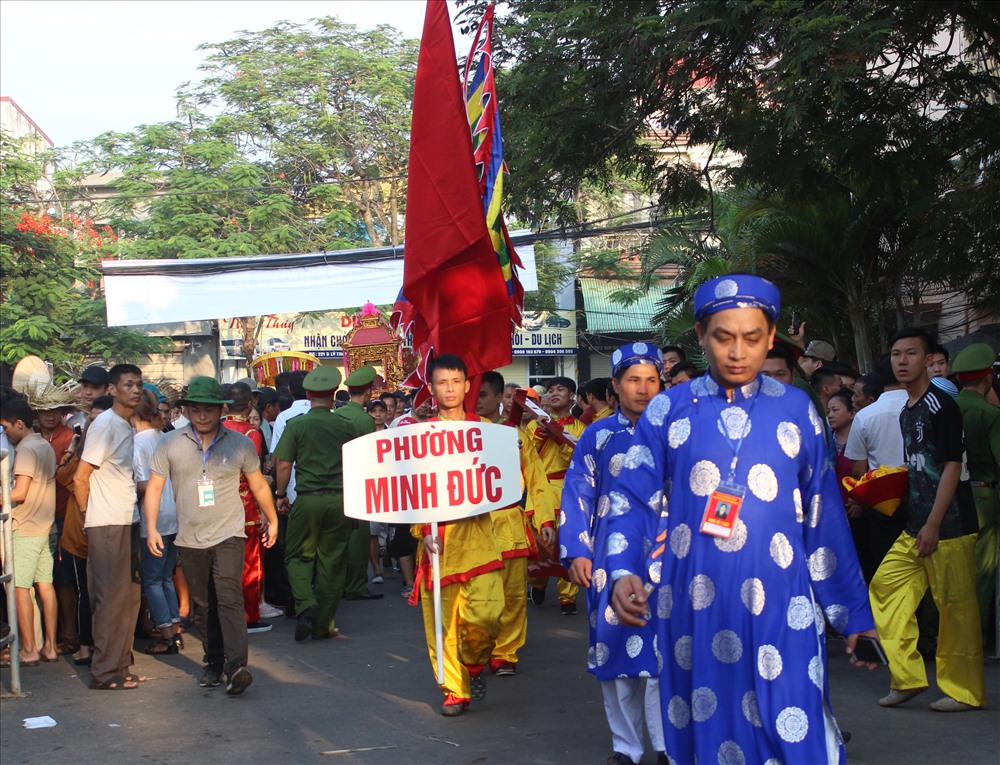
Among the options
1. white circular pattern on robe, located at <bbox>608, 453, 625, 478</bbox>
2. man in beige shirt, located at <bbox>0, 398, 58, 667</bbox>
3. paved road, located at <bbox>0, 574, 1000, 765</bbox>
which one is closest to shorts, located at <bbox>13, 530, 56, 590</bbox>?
man in beige shirt, located at <bbox>0, 398, 58, 667</bbox>

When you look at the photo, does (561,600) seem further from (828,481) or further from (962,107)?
(828,481)

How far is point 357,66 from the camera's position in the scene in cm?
3070

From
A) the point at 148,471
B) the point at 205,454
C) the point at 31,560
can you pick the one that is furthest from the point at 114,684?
the point at 148,471

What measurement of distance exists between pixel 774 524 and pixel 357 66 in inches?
1125

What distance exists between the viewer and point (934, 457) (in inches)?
242

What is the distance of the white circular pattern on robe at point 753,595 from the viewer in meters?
3.70

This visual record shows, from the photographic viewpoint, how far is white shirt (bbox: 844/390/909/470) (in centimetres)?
718

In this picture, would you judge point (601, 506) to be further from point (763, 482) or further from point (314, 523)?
point (314, 523)

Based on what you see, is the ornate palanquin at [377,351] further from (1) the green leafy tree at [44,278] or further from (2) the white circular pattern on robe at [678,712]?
(2) the white circular pattern on robe at [678,712]

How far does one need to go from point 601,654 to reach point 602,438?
100 cm

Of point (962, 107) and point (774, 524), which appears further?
point (962, 107)

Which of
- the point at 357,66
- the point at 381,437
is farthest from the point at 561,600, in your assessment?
the point at 357,66

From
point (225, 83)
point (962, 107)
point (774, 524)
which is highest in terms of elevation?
point (225, 83)

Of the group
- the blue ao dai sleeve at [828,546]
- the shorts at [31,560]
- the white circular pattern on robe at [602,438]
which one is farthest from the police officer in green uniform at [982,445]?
the shorts at [31,560]
